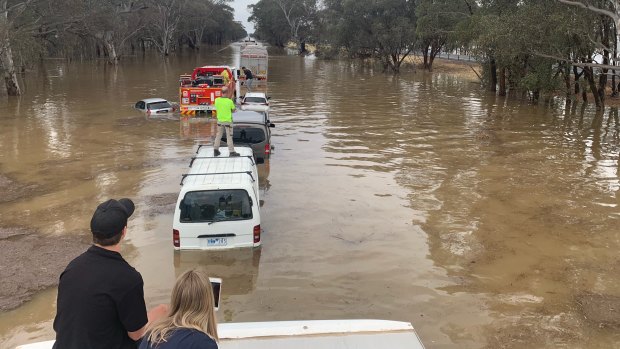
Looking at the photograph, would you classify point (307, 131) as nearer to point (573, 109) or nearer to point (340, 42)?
point (573, 109)

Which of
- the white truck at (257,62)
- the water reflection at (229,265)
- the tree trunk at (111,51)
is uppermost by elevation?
the tree trunk at (111,51)

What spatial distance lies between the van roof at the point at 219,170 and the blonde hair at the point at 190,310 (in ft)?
19.6

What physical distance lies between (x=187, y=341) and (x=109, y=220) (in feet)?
3.13

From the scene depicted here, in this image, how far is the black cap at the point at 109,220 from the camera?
323 cm

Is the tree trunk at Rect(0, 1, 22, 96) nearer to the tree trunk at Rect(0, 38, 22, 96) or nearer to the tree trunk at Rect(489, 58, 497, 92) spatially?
the tree trunk at Rect(0, 38, 22, 96)

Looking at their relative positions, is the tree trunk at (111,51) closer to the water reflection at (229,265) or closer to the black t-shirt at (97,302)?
the water reflection at (229,265)

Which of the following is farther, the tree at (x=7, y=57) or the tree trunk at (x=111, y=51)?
the tree trunk at (x=111, y=51)

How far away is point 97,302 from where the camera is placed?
3.16m

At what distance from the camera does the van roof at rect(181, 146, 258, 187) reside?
29.8ft

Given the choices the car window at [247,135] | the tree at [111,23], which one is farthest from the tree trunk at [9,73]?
the car window at [247,135]

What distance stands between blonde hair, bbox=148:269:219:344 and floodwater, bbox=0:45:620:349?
15.9ft

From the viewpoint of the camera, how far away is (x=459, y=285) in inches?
343

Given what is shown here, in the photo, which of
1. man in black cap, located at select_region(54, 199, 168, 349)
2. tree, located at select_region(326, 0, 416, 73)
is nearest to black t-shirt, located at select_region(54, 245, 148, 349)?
man in black cap, located at select_region(54, 199, 168, 349)

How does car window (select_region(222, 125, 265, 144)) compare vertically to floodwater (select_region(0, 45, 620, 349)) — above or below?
above
